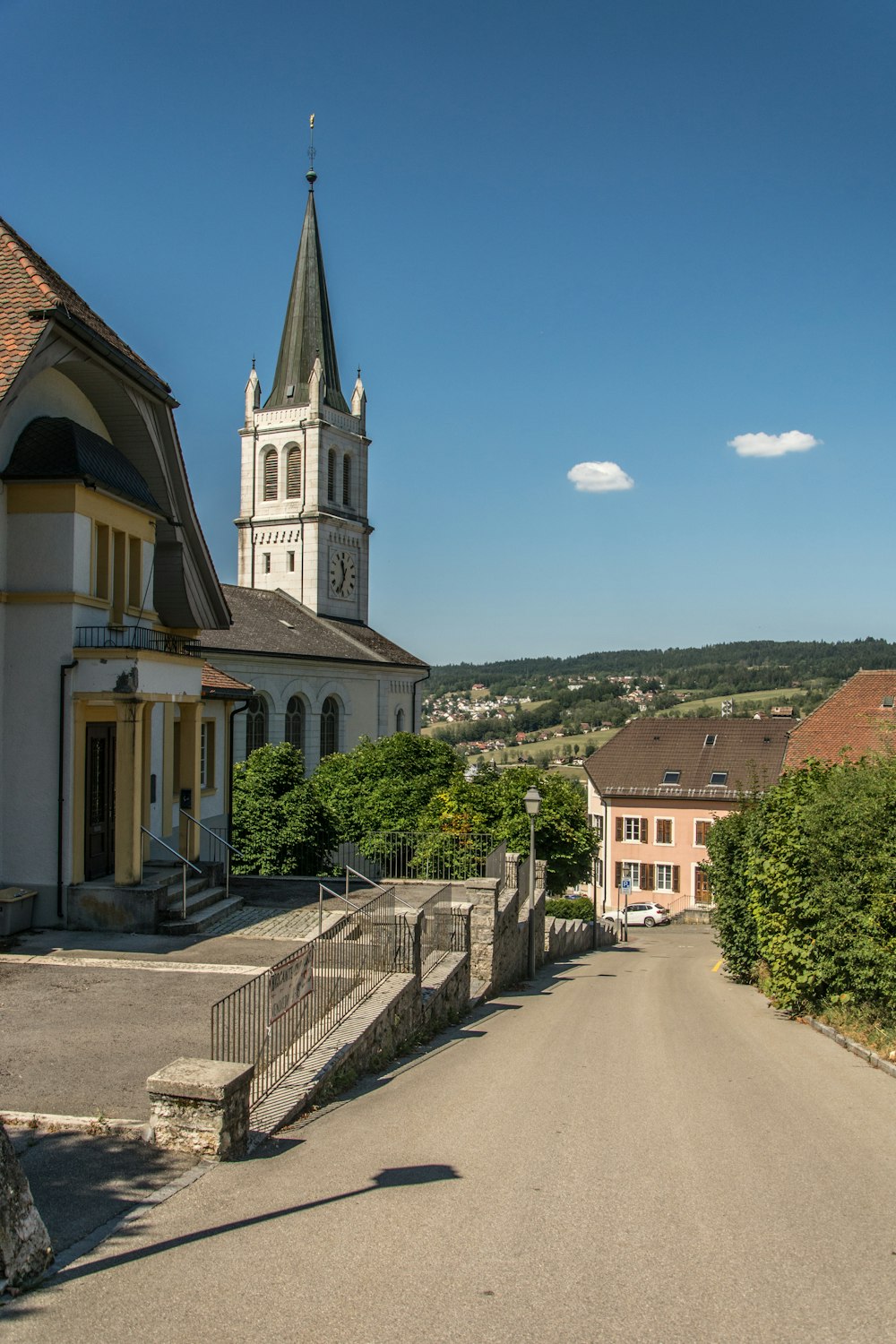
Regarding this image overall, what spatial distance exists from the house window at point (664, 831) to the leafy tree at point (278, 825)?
35360 mm

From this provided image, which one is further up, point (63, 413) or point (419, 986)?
point (63, 413)

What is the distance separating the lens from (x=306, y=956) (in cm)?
984

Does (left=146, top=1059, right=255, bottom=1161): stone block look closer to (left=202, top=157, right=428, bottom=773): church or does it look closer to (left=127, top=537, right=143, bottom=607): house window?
(left=127, top=537, right=143, bottom=607): house window

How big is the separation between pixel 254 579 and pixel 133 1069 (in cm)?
5012

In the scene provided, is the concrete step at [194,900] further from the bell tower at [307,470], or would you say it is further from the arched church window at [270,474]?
the arched church window at [270,474]

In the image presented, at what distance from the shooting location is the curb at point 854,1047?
39.9 ft

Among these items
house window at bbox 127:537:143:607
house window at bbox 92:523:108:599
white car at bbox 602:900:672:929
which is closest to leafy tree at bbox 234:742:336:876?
house window at bbox 127:537:143:607

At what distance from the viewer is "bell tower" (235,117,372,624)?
5684cm

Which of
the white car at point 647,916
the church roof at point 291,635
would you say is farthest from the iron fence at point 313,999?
the white car at point 647,916

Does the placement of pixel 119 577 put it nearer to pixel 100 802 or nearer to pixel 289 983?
pixel 100 802

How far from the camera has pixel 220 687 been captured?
73.2ft

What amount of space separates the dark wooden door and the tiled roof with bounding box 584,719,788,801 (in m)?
45.0

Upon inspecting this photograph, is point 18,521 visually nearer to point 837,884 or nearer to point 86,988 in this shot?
point 86,988

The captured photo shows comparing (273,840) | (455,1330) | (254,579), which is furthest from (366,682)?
(455,1330)
